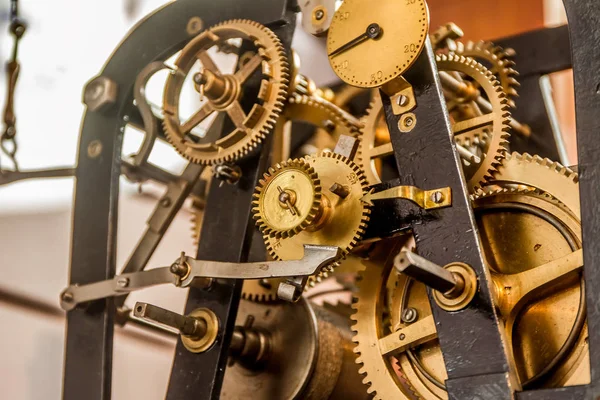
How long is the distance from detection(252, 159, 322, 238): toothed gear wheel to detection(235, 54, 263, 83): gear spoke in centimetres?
20

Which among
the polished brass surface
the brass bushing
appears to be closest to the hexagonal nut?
the polished brass surface

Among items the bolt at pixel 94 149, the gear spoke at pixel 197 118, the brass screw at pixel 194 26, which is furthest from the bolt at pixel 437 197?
the bolt at pixel 94 149

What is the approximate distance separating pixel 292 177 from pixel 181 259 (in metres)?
0.20

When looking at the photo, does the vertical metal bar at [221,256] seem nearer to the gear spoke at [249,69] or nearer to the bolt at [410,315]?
the gear spoke at [249,69]

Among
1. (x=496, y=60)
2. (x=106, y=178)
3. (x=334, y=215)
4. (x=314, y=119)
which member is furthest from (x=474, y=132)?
(x=106, y=178)

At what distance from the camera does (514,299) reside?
33.1 inches

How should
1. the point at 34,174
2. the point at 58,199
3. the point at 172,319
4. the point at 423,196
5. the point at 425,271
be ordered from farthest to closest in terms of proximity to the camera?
the point at 58,199 → the point at 34,174 → the point at 172,319 → the point at 423,196 → the point at 425,271

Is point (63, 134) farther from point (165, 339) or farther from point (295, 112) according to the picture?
point (295, 112)

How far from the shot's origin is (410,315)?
92cm

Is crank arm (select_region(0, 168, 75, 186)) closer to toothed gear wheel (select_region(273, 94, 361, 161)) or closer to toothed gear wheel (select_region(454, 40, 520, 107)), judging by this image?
toothed gear wheel (select_region(273, 94, 361, 161))

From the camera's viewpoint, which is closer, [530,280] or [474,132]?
[530,280]

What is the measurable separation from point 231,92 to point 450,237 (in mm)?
391

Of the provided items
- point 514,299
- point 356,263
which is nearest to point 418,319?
point 514,299

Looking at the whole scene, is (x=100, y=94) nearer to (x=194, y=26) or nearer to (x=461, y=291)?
(x=194, y=26)
